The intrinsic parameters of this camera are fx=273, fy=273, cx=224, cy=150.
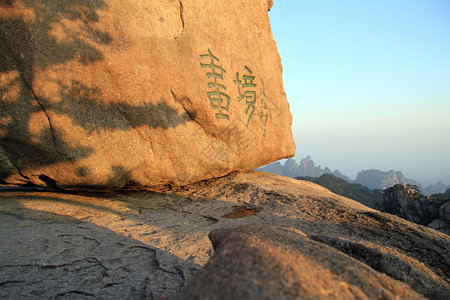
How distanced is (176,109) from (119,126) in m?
0.97

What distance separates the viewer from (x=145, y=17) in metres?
4.43

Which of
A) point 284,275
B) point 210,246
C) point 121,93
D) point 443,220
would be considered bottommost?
point 443,220

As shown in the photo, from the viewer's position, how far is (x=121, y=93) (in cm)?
414

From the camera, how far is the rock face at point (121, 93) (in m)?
3.67

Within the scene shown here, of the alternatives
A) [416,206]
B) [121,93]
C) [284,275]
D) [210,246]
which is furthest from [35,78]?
[416,206]

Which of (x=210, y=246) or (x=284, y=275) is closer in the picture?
(x=284, y=275)

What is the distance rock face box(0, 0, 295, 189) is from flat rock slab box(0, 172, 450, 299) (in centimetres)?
53

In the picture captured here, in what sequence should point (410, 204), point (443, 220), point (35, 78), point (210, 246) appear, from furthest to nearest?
point (410, 204), point (443, 220), point (35, 78), point (210, 246)

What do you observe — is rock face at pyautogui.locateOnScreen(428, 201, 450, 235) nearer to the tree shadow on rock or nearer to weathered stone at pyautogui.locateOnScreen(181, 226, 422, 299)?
weathered stone at pyautogui.locateOnScreen(181, 226, 422, 299)

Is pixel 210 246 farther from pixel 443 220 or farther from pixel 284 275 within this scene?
pixel 443 220

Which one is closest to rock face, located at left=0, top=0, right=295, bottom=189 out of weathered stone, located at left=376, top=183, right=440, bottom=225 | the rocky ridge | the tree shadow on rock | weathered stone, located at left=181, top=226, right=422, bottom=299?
the tree shadow on rock

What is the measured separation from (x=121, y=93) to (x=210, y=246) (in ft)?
8.69

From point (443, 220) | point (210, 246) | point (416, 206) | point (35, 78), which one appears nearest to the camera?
point (210, 246)

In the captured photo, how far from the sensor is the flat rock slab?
1200mm
